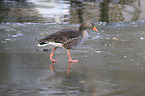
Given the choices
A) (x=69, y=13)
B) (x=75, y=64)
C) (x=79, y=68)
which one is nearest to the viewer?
(x=79, y=68)

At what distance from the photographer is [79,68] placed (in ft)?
22.4

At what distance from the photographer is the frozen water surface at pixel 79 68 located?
526 cm

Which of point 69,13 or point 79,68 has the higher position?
point 79,68

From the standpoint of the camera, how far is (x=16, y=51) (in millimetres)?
8602

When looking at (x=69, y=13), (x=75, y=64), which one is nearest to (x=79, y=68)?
(x=75, y=64)

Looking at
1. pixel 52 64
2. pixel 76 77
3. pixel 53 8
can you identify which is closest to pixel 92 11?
pixel 53 8

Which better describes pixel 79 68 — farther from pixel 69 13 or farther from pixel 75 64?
pixel 69 13

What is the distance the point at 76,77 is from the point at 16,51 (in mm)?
3048

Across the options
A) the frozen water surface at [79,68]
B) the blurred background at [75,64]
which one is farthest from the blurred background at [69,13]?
the frozen water surface at [79,68]

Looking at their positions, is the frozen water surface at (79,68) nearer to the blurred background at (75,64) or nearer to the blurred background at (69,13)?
the blurred background at (75,64)

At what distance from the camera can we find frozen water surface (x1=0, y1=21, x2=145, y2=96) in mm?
5262

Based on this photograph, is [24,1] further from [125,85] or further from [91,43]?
[125,85]

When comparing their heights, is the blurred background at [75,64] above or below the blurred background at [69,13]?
above

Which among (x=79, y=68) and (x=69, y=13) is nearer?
(x=79, y=68)
